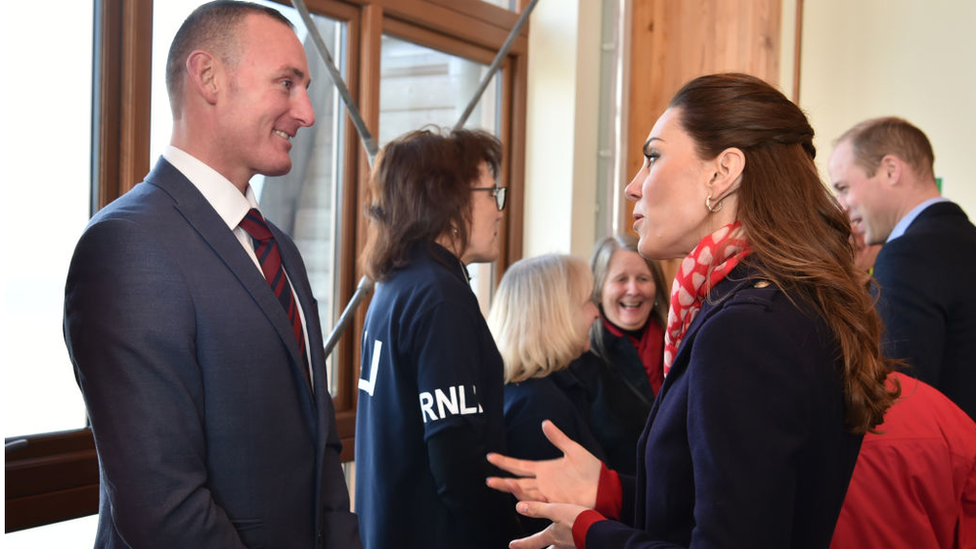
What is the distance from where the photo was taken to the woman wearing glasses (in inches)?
70.1

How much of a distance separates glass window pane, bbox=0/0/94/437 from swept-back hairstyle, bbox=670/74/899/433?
1685 mm

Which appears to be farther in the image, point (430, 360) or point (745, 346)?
point (430, 360)

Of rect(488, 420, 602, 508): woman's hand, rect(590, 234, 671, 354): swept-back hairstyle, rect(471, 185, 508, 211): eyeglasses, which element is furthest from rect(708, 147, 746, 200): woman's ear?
rect(590, 234, 671, 354): swept-back hairstyle

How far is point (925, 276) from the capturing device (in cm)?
233

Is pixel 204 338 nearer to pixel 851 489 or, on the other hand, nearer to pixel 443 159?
pixel 443 159

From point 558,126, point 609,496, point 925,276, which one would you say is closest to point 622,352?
point 925,276

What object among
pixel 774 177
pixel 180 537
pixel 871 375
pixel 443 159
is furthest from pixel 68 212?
pixel 871 375

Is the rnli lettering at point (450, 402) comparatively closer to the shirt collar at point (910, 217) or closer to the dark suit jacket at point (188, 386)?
the dark suit jacket at point (188, 386)

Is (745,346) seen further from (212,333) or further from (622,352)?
(622,352)

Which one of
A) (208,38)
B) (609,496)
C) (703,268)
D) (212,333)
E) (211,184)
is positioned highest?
(208,38)

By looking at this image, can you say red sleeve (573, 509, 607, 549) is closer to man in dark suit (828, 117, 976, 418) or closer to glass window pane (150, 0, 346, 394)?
man in dark suit (828, 117, 976, 418)

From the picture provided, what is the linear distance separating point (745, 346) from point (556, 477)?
46 cm

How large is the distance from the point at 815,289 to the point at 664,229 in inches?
9.5

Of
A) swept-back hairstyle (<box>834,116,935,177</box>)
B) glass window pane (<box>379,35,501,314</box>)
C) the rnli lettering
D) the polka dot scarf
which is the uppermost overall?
glass window pane (<box>379,35,501,314</box>)
